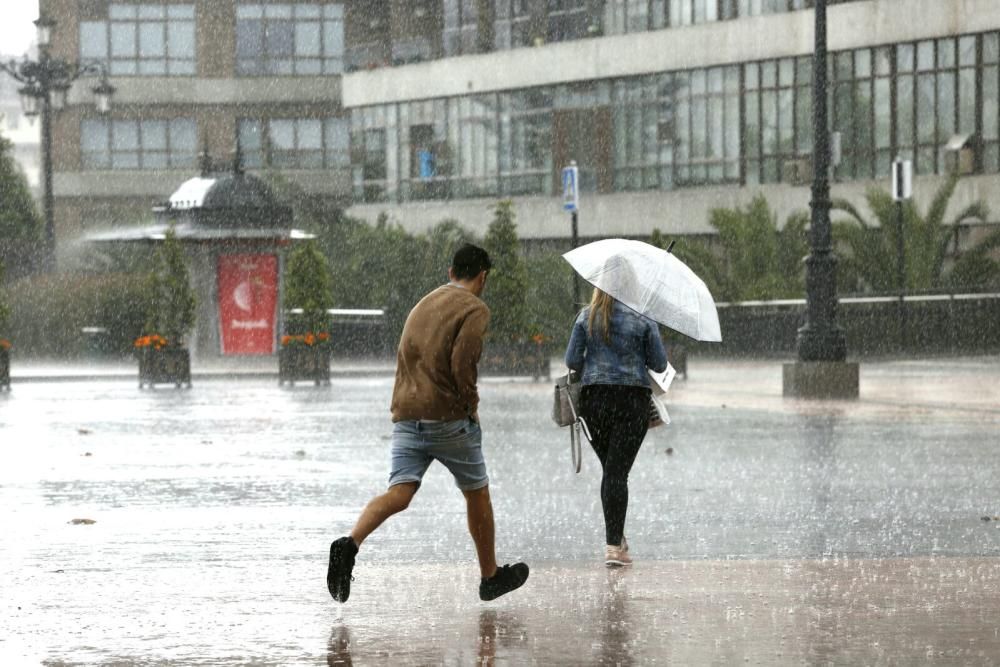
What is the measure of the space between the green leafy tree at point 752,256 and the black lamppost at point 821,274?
53.2ft

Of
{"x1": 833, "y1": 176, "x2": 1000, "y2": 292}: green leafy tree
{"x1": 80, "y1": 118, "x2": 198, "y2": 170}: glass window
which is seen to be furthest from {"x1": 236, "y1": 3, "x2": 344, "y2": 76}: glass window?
{"x1": 833, "y1": 176, "x2": 1000, "y2": 292}: green leafy tree

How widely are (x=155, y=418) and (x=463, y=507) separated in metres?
11.0

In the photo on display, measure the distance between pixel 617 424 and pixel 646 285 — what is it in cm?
74

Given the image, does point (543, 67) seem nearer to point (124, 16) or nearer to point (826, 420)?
point (124, 16)

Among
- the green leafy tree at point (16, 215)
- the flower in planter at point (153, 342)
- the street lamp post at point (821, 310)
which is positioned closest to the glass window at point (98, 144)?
the green leafy tree at point (16, 215)

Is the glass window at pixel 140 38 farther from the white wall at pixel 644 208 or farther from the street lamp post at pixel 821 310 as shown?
the street lamp post at pixel 821 310

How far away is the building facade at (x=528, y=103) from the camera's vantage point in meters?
50.7

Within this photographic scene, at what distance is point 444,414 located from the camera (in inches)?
366

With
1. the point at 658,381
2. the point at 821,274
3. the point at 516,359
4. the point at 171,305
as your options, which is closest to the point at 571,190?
the point at 516,359

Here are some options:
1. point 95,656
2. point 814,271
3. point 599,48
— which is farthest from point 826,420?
point 599,48

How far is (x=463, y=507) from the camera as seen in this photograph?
14.2m

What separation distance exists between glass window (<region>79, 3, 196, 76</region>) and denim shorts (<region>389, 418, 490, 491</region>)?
225 ft

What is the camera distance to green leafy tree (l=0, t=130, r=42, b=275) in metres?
59.7

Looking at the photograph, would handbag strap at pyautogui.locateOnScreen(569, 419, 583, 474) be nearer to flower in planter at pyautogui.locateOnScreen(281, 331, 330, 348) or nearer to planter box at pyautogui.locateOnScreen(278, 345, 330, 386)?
planter box at pyautogui.locateOnScreen(278, 345, 330, 386)
